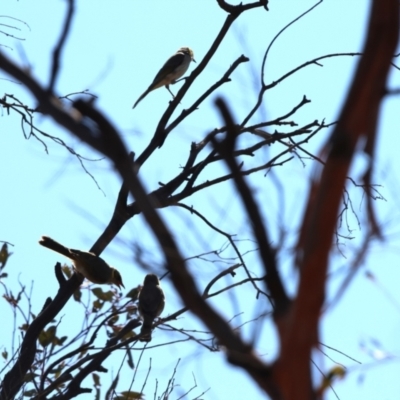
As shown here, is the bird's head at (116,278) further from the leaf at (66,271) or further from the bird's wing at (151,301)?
the leaf at (66,271)

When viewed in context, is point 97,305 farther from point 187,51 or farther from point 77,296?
point 187,51

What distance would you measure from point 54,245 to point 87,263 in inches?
29.6

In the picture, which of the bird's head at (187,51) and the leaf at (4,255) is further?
the bird's head at (187,51)

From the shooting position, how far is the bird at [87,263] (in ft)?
28.4

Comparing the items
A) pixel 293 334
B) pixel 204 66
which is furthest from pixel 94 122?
pixel 204 66

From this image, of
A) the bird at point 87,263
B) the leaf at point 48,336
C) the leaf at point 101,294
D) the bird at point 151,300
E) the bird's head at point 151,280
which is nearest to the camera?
the leaf at point 48,336

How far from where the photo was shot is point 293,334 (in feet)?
5.26

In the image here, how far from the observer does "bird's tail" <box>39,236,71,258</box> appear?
9.07 metres

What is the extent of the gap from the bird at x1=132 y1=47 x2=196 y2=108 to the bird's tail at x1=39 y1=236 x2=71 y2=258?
2.56 m

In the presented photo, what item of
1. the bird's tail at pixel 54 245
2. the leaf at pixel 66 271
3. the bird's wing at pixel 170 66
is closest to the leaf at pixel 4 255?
the leaf at pixel 66 271

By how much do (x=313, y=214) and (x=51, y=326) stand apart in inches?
168

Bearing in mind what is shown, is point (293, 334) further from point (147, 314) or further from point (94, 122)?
point (147, 314)

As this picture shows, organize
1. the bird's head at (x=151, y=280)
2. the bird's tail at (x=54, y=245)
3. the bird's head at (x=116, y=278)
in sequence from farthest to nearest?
the bird's head at (x=116, y=278) → the bird's tail at (x=54, y=245) → the bird's head at (x=151, y=280)

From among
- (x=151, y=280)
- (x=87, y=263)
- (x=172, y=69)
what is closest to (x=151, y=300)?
(x=151, y=280)
